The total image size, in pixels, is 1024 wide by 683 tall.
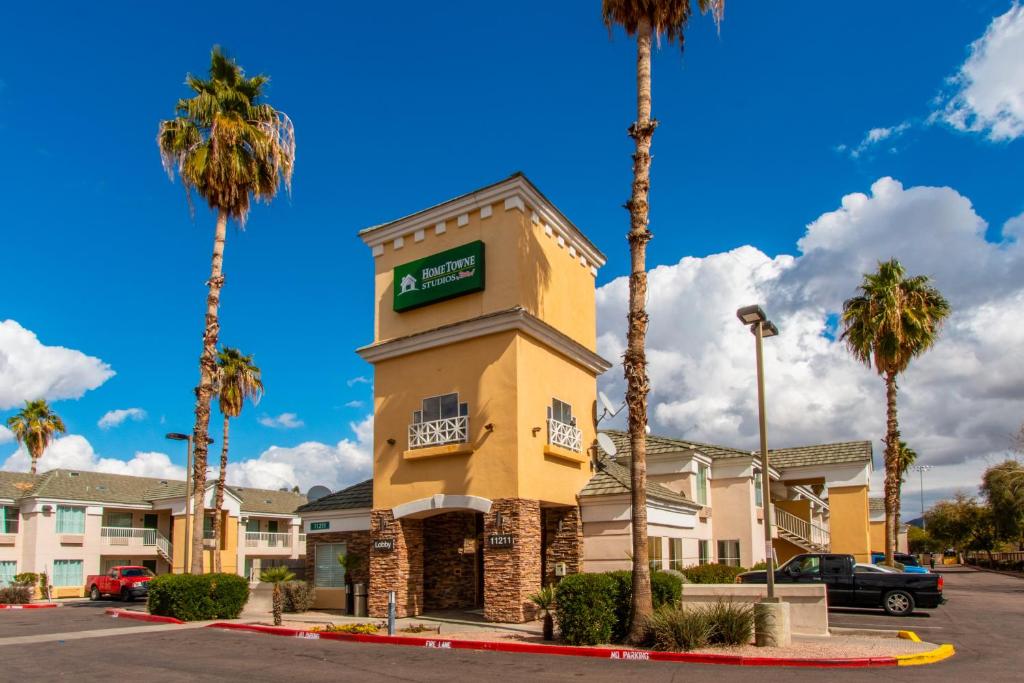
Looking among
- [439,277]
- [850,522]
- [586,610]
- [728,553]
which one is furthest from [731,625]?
[850,522]

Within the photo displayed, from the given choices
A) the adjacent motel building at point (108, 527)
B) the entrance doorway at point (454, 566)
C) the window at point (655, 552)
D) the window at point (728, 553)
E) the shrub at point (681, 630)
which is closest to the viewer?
the shrub at point (681, 630)

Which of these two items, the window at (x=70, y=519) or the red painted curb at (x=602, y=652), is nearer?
the red painted curb at (x=602, y=652)

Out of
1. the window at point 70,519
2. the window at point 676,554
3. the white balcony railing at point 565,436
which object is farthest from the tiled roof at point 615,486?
the window at point 70,519

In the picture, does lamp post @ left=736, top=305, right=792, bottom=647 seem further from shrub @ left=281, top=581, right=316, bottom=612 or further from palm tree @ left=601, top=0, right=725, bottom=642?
shrub @ left=281, top=581, right=316, bottom=612

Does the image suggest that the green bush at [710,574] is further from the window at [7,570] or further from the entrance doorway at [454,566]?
the window at [7,570]

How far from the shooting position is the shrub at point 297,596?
79.1ft

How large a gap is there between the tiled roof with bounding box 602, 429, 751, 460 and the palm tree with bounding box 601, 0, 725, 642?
1308cm

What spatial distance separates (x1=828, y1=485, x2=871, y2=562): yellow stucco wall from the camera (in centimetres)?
3194

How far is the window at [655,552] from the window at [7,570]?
3622cm

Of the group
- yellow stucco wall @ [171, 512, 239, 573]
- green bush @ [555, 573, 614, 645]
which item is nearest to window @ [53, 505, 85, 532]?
yellow stucco wall @ [171, 512, 239, 573]

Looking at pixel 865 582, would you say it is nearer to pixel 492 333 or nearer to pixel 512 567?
pixel 512 567

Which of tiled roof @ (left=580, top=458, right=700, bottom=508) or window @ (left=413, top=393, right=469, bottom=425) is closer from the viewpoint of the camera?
window @ (left=413, top=393, right=469, bottom=425)

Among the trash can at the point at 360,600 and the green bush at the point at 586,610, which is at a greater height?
the green bush at the point at 586,610

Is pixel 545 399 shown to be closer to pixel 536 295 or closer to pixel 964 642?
pixel 536 295
